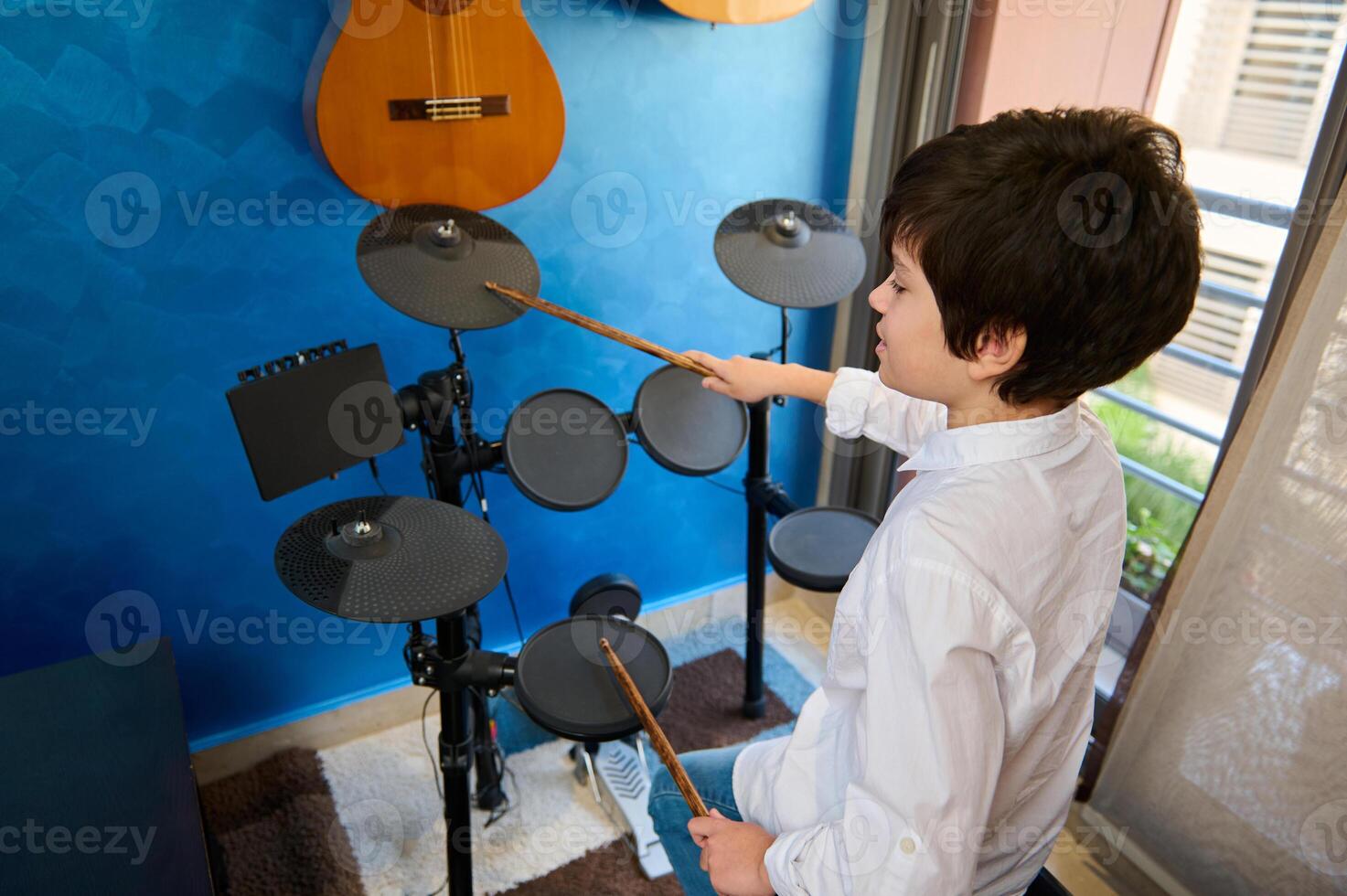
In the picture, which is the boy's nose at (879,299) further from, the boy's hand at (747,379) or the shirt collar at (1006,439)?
the boy's hand at (747,379)

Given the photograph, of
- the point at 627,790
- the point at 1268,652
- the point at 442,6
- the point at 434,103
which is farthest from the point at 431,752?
the point at 1268,652

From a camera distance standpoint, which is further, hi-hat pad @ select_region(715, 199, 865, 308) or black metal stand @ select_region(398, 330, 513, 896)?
hi-hat pad @ select_region(715, 199, 865, 308)

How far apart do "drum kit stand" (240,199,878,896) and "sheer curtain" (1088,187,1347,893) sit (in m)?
0.58

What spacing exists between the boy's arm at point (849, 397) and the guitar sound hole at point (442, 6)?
0.68 meters

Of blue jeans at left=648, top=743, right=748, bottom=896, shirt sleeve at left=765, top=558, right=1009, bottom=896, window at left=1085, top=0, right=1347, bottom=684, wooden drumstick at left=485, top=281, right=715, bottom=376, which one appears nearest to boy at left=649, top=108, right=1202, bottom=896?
shirt sleeve at left=765, top=558, right=1009, bottom=896

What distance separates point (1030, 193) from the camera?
750 mm

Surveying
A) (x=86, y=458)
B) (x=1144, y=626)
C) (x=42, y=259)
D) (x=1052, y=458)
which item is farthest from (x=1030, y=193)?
(x=86, y=458)

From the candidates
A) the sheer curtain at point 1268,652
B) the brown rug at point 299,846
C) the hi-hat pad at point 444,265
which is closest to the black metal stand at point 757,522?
the brown rug at point 299,846

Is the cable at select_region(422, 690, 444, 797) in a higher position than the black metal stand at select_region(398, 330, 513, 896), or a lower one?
lower

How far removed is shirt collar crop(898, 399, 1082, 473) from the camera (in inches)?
32.7

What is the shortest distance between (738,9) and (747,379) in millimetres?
702

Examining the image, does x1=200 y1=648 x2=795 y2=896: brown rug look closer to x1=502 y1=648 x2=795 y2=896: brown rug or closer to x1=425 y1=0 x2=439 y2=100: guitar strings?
x1=502 y1=648 x2=795 y2=896: brown rug

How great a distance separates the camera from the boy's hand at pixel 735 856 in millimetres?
903

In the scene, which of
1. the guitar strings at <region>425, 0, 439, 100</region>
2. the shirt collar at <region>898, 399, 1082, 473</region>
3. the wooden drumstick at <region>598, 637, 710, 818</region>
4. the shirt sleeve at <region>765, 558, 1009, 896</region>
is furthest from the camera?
the guitar strings at <region>425, 0, 439, 100</region>
